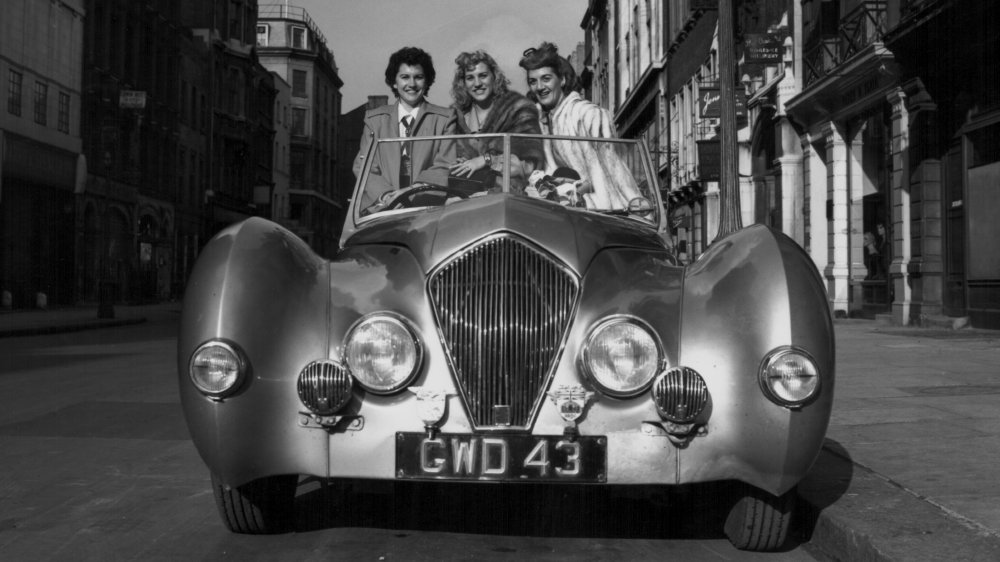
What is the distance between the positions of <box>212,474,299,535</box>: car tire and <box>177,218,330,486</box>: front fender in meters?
0.26

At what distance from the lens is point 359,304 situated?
390cm

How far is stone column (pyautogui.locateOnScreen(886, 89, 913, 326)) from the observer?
18.8 meters

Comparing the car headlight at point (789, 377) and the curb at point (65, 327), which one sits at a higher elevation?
the car headlight at point (789, 377)

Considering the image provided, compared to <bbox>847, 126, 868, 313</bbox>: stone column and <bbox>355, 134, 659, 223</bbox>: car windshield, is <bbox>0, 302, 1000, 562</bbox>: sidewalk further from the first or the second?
<bbox>847, 126, 868, 313</bbox>: stone column

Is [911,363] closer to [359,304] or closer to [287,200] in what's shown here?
[359,304]

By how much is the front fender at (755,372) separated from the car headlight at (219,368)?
5.19 ft

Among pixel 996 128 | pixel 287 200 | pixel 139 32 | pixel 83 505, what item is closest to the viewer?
pixel 83 505

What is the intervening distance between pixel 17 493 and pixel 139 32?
3869 cm

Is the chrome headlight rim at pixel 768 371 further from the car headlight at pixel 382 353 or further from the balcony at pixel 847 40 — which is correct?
the balcony at pixel 847 40

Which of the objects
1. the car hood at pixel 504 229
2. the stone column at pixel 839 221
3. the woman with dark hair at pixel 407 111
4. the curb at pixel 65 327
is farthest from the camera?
the stone column at pixel 839 221

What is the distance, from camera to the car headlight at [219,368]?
3.71 metres

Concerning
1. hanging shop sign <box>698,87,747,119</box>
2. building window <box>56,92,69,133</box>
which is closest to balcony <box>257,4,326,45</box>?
building window <box>56,92,69,133</box>

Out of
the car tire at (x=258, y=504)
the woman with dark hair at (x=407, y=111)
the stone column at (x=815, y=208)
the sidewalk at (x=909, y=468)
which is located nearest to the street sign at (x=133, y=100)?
the stone column at (x=815, y=208)

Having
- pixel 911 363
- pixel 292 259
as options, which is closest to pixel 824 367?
pixel 292 259
